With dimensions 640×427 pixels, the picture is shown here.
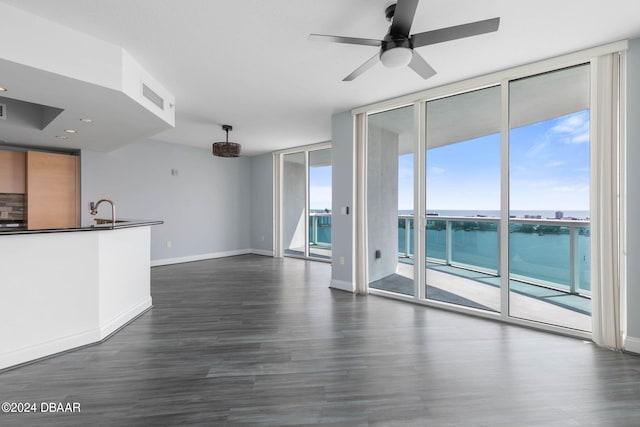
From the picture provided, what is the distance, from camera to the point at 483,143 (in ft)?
11.5

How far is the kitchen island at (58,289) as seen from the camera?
223cm

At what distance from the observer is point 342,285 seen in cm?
450

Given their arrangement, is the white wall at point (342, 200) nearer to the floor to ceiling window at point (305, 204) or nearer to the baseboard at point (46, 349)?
the floor to ceiling window at point (305, 204)

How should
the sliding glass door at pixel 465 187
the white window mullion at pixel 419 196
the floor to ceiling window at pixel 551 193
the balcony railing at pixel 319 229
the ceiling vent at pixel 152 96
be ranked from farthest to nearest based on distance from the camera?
1. the balcony railing at pixel 319 229
2. the white window mullion at pixel 419 196
3. the sliding glass door at pixel 465 187
4. the ceiling vent at pixel 152 96
5. the floor to ceiling window at pixel 551 193

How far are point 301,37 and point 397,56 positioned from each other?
0.89 m

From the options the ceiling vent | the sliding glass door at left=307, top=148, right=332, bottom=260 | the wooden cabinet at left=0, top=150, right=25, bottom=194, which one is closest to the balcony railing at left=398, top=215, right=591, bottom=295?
the sliding glass door at left=307, top=148, right=332, bottom=260

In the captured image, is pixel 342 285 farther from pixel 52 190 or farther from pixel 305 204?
pixel 52 190

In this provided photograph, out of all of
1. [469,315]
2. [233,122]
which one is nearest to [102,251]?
[233,122]

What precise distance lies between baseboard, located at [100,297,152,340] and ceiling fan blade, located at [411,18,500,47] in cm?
359

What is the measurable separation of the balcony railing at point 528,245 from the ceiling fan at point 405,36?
2145 mm

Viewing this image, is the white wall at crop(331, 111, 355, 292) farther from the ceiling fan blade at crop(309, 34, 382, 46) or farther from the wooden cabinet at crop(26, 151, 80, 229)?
the wooden cabinet at crop(26, 151, 80, 229)

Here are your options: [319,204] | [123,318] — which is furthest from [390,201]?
[123,318]

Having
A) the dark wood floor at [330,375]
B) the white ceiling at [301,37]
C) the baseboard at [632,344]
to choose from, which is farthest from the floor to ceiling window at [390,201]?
the baseboard at [632,344]

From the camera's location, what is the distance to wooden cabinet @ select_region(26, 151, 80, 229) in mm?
4832
